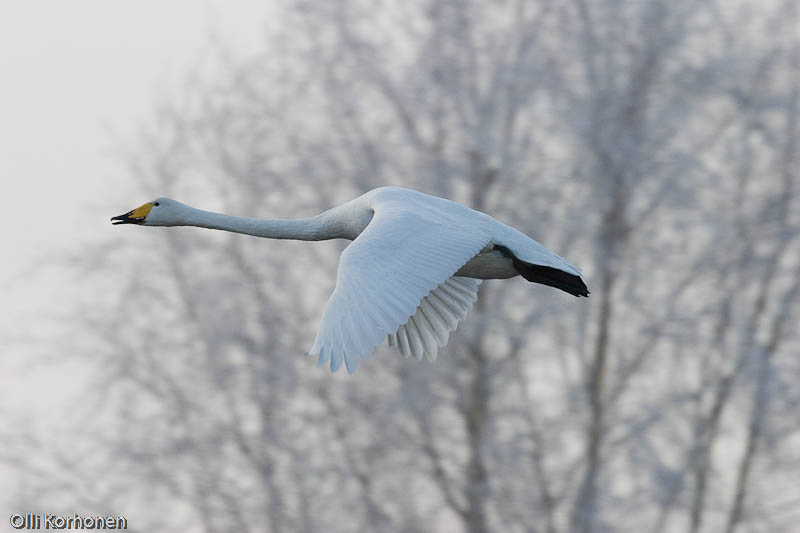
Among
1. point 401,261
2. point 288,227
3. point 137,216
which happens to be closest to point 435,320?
point 288,227

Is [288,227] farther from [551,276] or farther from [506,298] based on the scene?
[506,298]

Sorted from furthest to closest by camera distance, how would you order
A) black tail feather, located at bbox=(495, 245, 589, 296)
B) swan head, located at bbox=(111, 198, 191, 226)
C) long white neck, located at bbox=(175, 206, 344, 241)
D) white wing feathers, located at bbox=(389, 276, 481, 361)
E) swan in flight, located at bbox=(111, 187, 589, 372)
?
swan head, located at bbox=(111, 198, 191, 226), white wing feathers, located at bbox=(389, 276, 481, 361), long white neck, located at bbox=(175, 206, 344, 241), black tail feather, located at bbox=(495, 245, 589, 296), swan in flight, located at bbox=(111, 187, 589, 372)

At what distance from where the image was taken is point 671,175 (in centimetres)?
1177

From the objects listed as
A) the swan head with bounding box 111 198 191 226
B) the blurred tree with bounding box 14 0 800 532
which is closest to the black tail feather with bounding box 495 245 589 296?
the swan head with bounding box 111 198 191 226

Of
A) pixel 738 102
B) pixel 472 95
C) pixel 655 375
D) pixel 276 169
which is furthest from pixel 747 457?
pixel 276 169

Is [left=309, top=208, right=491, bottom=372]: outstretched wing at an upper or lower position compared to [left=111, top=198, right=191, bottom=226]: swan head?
lower

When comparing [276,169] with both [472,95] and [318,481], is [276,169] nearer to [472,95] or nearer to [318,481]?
[472,95]

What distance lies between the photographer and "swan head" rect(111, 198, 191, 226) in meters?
7.61

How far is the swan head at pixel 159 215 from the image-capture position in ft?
25.0

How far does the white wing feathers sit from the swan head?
1446mm

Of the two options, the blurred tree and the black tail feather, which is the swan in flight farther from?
the blurred tree

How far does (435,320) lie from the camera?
24.2 feet

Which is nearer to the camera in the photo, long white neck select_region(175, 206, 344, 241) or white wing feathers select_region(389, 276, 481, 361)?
long white neck select_region(175, 206, 344, 241)

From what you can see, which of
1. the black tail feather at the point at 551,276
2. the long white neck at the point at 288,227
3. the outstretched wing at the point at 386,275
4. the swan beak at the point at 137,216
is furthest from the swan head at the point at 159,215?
the black tail feather at the point at 551,276
